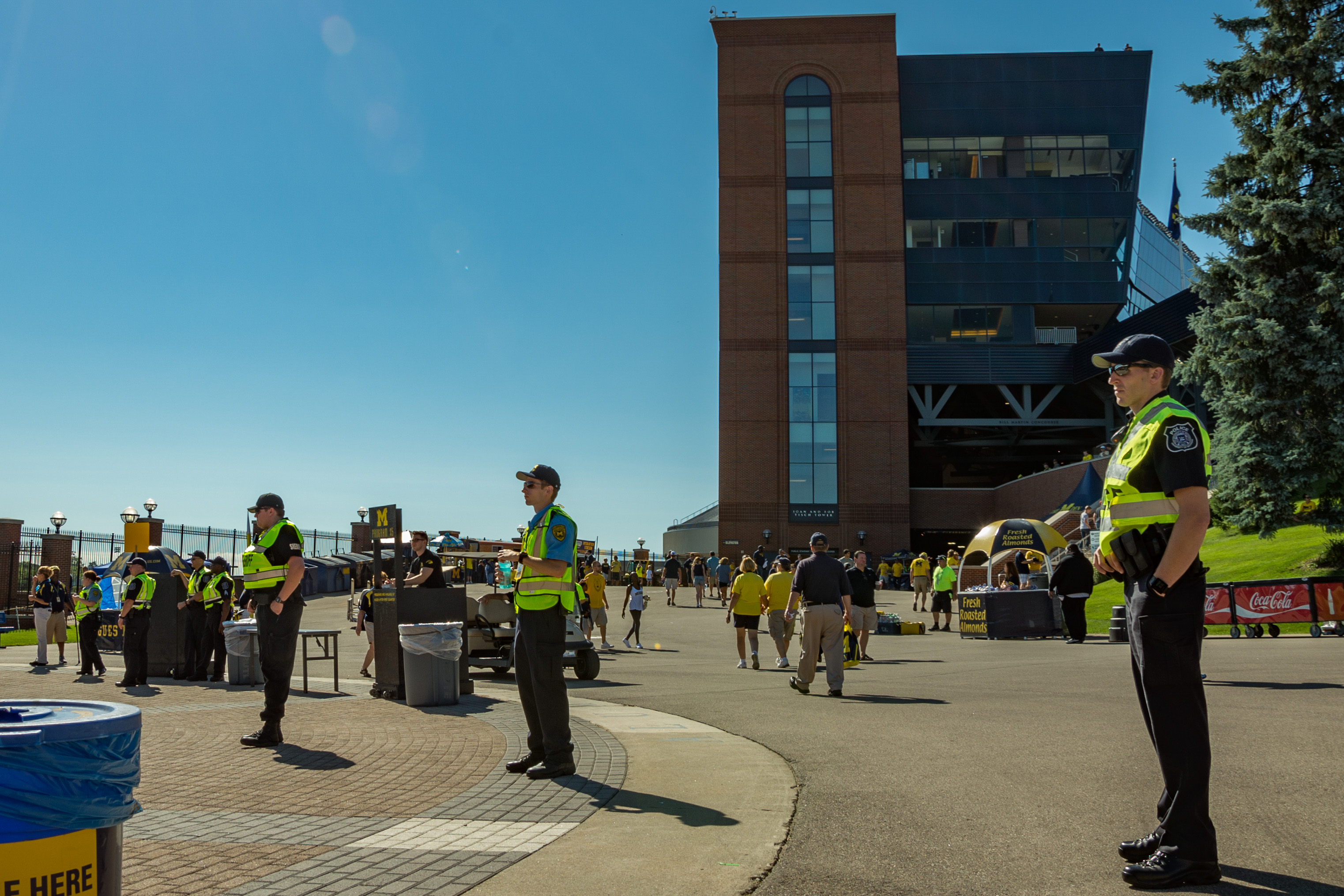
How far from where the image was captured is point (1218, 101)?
23516 millimetres

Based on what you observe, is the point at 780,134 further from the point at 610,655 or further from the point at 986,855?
the point at 986,855

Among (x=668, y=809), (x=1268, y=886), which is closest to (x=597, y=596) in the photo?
(x=668, y=809)

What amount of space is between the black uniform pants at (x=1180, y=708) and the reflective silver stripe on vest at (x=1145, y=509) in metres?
0.24

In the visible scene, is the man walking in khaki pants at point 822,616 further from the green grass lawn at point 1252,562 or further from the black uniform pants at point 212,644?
the green grass lawn at point 1252,562

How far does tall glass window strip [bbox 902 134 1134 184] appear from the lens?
5228 centimetres

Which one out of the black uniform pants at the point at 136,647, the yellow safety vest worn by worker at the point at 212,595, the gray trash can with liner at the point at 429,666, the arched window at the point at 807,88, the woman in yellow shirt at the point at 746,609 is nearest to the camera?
the gray trash can with liner at the point at 429,666

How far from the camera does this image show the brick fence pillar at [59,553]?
3070cm

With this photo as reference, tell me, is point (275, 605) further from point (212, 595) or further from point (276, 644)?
point (212, 595)

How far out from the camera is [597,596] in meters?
19.2

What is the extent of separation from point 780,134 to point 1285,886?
51.3 meters

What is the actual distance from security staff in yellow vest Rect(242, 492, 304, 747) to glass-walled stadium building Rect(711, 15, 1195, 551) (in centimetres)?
4200

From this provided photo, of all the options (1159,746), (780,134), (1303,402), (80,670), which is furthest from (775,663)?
(780,134)

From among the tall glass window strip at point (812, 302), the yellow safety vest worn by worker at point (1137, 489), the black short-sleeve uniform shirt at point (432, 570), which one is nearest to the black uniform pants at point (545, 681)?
the yellow safety vest worn by worker at point (1137, 489)

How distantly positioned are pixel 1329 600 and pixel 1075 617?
4.10 metres
